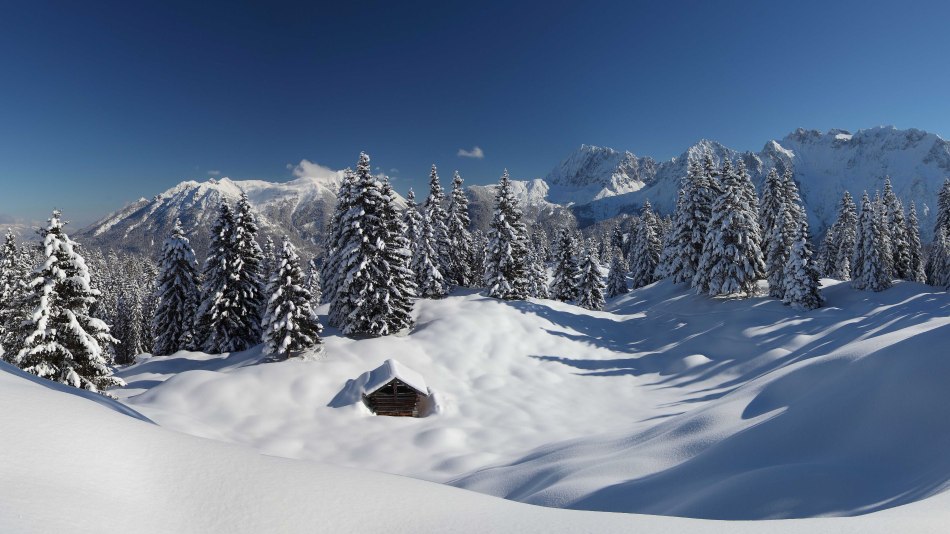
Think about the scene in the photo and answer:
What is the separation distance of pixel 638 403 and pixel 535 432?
708 cm

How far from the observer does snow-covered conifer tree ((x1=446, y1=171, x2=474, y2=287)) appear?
158 ft

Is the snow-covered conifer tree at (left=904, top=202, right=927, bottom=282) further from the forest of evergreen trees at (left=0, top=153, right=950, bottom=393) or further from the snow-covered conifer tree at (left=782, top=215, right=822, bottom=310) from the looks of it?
the snow-covered conifer tree at (left=782, top=215, right=822, bottom=310)

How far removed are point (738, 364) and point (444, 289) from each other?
26146 millimetres

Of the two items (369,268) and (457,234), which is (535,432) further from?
(457,234)

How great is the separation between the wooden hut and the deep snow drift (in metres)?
0.82

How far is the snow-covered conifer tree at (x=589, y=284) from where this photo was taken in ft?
169

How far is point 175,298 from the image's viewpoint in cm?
3506

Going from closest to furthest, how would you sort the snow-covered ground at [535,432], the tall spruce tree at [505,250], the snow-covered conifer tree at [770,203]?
the snow-covered ground at [535,432] → the tall spruce tree at [505,250] → the snow-covered conifer tree at [770,203]

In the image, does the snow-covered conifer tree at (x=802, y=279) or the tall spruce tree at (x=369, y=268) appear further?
the snow-covered conifer tree at (x=802, y=279)

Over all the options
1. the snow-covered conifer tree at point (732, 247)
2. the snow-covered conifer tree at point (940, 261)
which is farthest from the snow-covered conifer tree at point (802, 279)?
the snow-covered conifer tree at point (940, 261)

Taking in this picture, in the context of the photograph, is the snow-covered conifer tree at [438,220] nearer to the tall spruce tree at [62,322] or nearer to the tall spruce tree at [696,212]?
the tall spruce tree at [696,212]

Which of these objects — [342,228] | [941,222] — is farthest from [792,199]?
[342,228]

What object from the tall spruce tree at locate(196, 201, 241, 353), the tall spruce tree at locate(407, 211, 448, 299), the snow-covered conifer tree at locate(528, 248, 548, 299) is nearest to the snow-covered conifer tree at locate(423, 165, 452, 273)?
the tall spruce tree at locate(407, 211, 448, 299)

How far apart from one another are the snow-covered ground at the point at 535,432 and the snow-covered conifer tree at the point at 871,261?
6.03 meters
